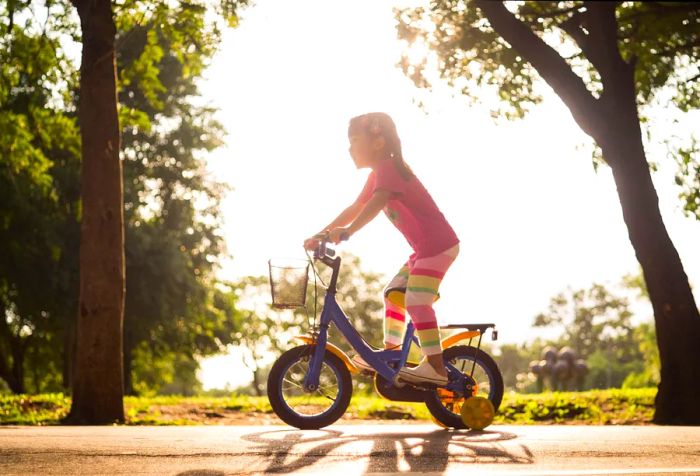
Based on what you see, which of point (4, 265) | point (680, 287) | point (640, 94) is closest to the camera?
point (680, 287)

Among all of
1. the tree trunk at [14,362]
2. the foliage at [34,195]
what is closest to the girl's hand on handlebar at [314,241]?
the foliage at [34,195]

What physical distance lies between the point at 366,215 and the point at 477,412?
1.71 meters

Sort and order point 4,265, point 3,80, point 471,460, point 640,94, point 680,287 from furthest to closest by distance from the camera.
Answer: point 4,265 → point 3,80 → point 640,94 → point 680,287 → point 471,460

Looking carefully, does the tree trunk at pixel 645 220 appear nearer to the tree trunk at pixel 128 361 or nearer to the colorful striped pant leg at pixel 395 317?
the colorful striped pant leg at pixel 395 317

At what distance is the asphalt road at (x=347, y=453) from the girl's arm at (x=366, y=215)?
4.39 feet

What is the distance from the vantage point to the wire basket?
21.8ft

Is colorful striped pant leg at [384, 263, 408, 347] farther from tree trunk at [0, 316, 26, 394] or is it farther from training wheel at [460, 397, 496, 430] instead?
tree trunk at [0, 316, 26, 394]

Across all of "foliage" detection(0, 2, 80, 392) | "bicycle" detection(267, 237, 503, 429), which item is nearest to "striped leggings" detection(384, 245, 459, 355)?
"bicycle" detection(267, 237, 503, 429)

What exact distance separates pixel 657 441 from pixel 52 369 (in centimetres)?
3598

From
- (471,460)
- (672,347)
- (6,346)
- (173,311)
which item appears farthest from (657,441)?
(6,346)

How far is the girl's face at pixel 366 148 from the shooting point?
669cm

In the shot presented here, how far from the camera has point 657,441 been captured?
635cm

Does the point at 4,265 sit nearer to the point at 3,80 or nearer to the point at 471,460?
the point at 3,80

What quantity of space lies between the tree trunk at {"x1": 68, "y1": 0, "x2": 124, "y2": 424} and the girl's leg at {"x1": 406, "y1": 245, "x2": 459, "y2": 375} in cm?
543
